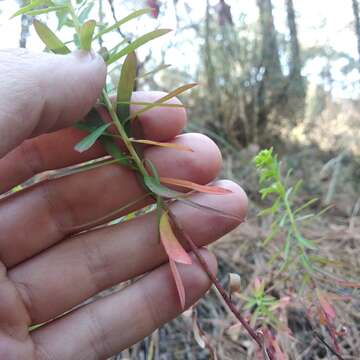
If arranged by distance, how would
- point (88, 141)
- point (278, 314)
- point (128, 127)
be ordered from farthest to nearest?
point (278, 314) < point (128, 127) < point (88, 141)

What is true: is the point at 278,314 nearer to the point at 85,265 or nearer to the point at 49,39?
the point at 85,265

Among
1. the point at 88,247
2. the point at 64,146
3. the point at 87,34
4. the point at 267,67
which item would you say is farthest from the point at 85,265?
the point at 267,67

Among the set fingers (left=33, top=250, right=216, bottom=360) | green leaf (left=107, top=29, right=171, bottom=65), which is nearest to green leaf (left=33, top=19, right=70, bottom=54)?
green leaf (left=107, top=29, right=171, bottom=65)

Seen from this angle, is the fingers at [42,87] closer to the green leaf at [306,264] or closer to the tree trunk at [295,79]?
the green leaf at [306,264]

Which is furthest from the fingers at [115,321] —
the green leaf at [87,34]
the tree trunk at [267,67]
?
the tree trunk at [267,67]

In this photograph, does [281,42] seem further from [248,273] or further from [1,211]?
[1,211]

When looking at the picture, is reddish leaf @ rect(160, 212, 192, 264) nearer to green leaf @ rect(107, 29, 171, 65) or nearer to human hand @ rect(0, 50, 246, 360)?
human hand @ rect(0, 50, 246, 360)
